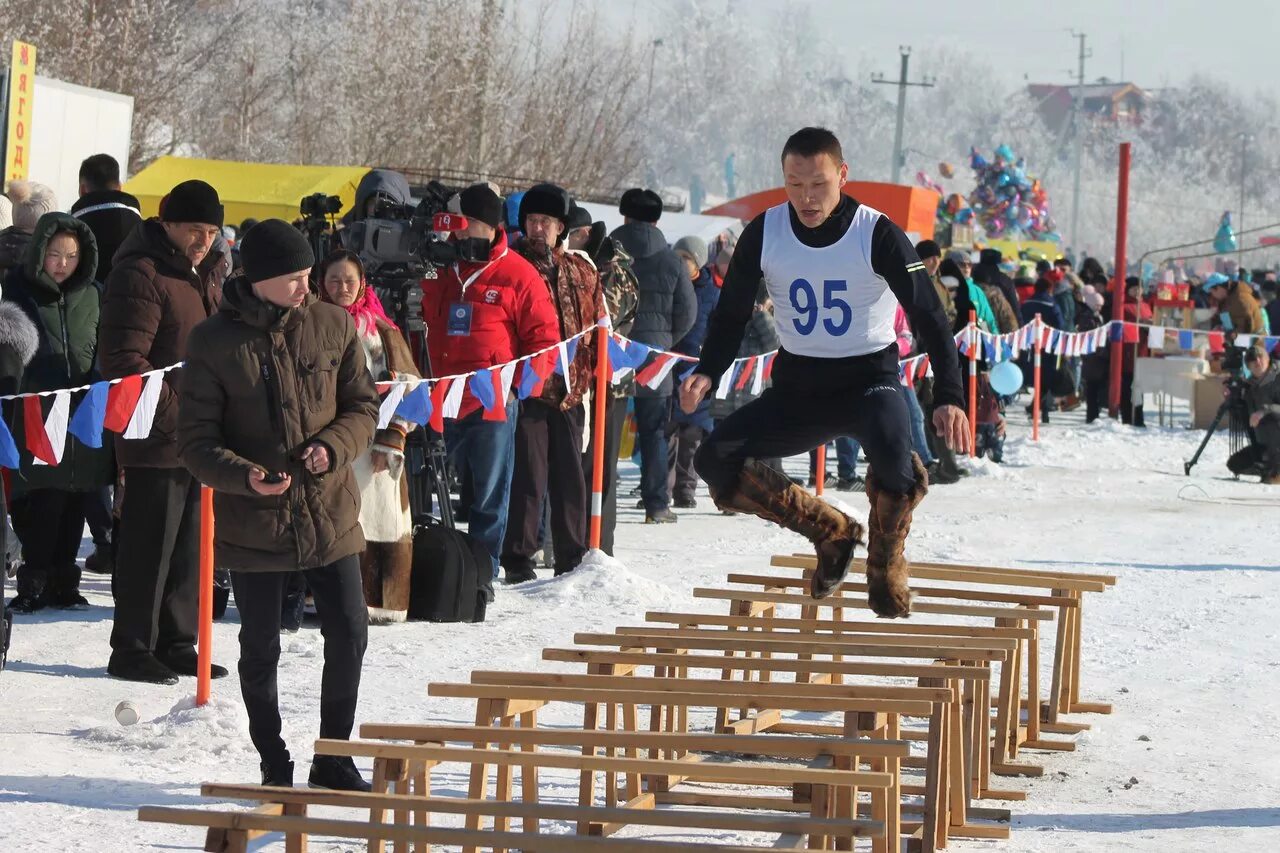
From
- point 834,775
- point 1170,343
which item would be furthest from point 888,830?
point 1170,343

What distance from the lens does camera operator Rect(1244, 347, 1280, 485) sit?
18.7 metres

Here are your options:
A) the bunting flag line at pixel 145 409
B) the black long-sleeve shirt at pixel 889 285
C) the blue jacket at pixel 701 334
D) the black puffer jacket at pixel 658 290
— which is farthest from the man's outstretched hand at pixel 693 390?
the blue jacket at pixel 701 334

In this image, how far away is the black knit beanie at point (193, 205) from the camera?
7.97 metres

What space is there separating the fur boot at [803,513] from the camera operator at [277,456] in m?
1.51

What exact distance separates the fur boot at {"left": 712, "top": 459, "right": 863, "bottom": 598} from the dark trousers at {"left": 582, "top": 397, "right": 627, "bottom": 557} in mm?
4429

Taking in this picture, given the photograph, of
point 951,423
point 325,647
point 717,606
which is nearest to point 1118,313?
point 717,606

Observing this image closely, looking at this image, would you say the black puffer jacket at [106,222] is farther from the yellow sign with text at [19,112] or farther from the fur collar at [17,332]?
the yellow sign with text at [19,112]

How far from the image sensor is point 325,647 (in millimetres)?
6262

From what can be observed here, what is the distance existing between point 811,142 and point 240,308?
204cm

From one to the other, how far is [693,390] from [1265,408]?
43.6 feet

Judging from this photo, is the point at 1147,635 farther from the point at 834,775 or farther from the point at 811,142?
the point at 834,775

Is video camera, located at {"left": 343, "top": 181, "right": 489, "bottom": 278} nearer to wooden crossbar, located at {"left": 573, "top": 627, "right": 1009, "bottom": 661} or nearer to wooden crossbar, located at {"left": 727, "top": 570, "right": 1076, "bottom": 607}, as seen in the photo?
wooden crossbar, located at {"left": 727, "top": 570, "right": 1076, "bottom": 607}

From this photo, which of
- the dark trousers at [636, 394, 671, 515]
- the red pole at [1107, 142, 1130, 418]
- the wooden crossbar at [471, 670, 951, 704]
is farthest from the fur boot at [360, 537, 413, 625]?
the red pole at [1107, 142, 1130, 418]

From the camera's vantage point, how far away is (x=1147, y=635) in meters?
10.3
